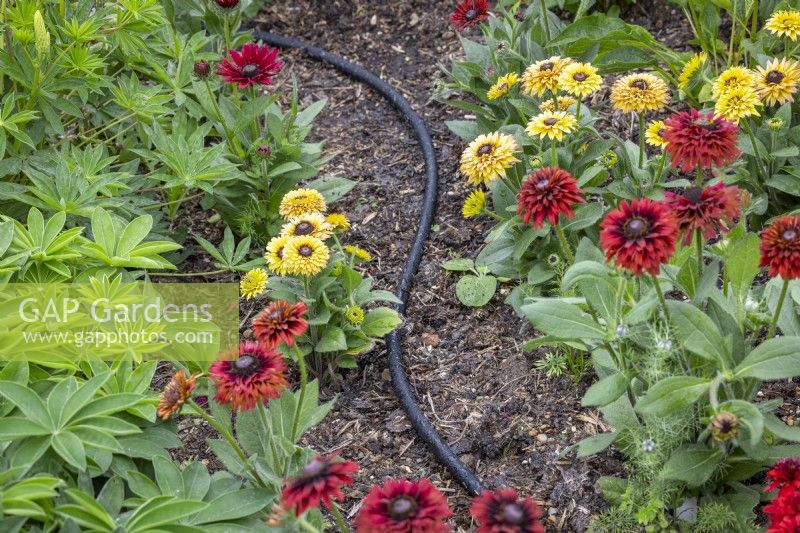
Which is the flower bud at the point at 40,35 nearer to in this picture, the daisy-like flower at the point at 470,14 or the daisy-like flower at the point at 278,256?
the daisy-like flower at the point at 278,256

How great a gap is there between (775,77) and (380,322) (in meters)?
1.39

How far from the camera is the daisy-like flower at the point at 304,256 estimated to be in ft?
8.14

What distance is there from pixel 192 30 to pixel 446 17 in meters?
1.31

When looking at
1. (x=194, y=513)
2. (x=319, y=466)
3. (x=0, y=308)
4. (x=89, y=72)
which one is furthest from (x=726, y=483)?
(x=89, y=72)

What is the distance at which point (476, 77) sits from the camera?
3.29 metres

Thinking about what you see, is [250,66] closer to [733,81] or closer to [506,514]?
[733,81]

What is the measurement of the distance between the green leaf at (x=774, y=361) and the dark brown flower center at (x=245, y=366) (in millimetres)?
1047

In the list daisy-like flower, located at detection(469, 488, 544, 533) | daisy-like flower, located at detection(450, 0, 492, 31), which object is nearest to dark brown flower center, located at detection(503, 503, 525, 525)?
daisy-like flower, located at detection(469, 488, 544, 533)

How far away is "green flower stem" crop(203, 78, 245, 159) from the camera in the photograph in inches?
116

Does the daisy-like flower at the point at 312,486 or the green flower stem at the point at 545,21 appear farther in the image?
the green flower stem at the point at 545,21

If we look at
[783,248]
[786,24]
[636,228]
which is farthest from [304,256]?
[786,24]

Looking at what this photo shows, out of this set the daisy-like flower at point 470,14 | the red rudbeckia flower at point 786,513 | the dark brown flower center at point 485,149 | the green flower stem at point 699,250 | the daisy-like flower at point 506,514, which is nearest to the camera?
the daisy-like flower at point 506,514

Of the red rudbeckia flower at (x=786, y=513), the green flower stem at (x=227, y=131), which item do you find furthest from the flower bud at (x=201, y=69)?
the red rudbeckia flower at (x=786, y=513)

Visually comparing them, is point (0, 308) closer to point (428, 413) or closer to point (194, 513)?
point (194, 513)
